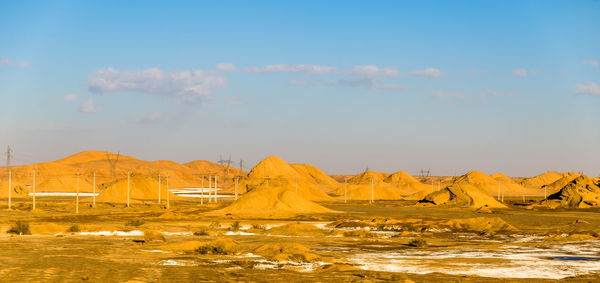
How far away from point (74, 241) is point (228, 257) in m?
12.4

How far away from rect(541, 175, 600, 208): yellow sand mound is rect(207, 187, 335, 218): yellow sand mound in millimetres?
47070

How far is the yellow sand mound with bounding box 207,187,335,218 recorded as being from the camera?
77500 mm

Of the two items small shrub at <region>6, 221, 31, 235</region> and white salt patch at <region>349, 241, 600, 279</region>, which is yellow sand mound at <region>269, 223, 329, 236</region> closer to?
white salt patch at <region>349, 241, 600, 279</region>

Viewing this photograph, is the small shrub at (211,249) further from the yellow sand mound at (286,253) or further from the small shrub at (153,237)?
the small shrub at (153,237)

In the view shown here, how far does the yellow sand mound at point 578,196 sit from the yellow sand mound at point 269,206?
154 feet

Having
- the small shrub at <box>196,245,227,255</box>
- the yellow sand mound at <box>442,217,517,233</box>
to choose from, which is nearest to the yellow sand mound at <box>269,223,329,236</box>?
the yellow sand mound at <box>442,217,517,233</box>

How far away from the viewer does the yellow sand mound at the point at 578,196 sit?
108 metres

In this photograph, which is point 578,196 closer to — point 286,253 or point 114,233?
point 114,233

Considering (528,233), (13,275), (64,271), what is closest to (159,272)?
(64,271)

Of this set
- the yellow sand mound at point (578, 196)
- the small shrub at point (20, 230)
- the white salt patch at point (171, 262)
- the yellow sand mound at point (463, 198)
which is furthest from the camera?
the yellow sand mound at point (578, 196)

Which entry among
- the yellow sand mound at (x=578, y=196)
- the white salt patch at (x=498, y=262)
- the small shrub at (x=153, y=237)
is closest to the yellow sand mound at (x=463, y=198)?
the yellow sand mound at (x=578, y=196)

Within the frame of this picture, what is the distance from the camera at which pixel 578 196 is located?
111 m

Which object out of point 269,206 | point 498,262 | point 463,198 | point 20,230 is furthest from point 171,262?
point 463,198

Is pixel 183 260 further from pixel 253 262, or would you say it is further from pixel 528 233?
pixel 528 233
